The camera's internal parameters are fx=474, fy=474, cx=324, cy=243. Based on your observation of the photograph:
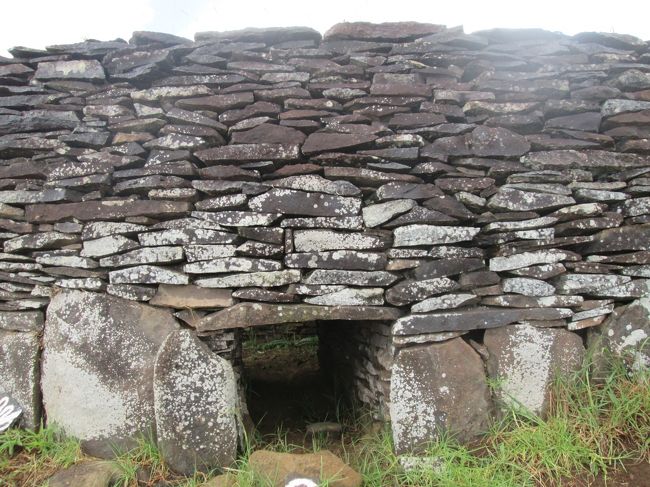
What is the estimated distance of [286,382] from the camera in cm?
470

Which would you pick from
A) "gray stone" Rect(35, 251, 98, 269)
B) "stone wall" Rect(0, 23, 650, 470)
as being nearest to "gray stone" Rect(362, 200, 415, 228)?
"stone wall" Rect(0, 23, 650, 470)

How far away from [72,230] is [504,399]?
2.79 meters

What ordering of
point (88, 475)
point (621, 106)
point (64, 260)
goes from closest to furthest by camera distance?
point (88, 475) < point (64, 260) < point (621, 106)

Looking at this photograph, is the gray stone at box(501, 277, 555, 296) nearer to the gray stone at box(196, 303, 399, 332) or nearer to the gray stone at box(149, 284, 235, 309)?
the gray stone at box(196, 303, 399, 332)

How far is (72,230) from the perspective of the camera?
9.27 feet

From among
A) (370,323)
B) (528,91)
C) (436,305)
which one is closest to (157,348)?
(370,323)

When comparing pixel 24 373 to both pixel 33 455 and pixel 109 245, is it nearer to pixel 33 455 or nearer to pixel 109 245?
pixel 33 455

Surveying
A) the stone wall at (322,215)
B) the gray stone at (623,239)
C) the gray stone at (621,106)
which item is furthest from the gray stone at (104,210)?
the gray stone at (621,106)

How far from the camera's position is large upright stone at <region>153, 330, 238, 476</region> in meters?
2.74

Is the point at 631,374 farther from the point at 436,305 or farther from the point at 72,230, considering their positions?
the point at 72,230

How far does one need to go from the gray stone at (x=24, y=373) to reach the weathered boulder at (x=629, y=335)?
11.3 feet

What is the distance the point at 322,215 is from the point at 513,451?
1.72m

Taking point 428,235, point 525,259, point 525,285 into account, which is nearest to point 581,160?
point 525,259

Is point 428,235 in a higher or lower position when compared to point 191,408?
higher
